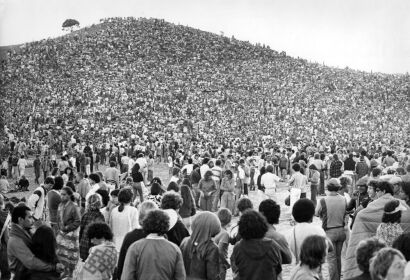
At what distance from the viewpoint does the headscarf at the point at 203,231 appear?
6.81 metres

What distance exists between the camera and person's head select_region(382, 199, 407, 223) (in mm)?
7078

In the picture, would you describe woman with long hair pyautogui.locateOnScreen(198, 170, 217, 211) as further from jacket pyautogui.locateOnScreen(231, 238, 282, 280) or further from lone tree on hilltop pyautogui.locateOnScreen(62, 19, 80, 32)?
lone tree on hilltop pyautogui.locateOnScreen(62, 19, 80, 32)

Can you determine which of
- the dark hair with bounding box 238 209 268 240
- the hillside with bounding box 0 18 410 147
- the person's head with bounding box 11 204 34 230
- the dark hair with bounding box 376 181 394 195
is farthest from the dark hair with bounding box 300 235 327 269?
the hillside with bounding box 0 18 410 147

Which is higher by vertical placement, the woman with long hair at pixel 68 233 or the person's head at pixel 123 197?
the person's head at pixel 123 197

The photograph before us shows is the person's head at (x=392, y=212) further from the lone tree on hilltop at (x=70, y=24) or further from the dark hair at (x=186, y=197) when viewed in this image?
the lone tree on hilltop at (x=70, y=24)

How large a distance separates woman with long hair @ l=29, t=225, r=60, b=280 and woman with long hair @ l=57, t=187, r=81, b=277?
2149mm

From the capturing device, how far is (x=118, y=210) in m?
9.43

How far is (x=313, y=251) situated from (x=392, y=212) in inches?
74.4

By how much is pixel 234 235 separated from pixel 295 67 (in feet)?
214

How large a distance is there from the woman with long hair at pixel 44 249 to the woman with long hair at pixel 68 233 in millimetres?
2149

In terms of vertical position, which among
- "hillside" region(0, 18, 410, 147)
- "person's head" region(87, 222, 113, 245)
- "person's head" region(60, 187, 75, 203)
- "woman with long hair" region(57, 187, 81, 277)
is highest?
"hillside" region(0, 18, 410, 147)

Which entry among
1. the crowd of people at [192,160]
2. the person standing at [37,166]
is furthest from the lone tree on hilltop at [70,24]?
the person standing at [37,166]

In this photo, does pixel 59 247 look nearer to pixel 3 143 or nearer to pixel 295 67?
pixel 3 143

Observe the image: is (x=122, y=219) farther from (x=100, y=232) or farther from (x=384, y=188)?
(x=384, y=188)
